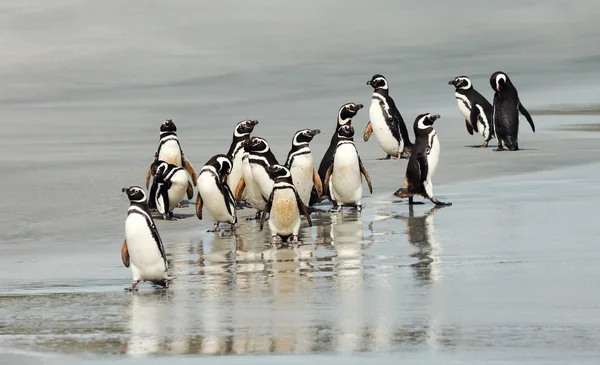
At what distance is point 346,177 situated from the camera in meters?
10.8

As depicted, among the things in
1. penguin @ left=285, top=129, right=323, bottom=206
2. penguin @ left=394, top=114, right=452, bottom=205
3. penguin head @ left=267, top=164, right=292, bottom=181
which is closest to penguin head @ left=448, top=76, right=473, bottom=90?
penguin @ left=394, top=114, right=452, bottom=205

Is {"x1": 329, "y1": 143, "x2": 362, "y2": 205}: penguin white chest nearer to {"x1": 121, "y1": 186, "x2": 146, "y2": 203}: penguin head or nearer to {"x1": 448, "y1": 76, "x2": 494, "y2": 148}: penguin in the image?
{"x1": 121, "y1": 186, "x2": 146, "y2": 203}: penguin head

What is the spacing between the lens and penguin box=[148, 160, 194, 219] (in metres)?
10.7

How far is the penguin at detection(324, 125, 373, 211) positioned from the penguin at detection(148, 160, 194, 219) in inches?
50.3

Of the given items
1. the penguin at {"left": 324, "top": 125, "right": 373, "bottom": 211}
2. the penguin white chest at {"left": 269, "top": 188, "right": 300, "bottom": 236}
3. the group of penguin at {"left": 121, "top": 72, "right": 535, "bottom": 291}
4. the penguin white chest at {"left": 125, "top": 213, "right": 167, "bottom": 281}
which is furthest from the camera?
the penguin at {"left": 324, "top": 125, "right": 373, "bottom": 211}

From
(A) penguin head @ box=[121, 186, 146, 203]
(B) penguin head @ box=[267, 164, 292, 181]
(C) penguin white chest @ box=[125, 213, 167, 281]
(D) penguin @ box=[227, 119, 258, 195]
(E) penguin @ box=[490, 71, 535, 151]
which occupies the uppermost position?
(E) penguin @ box=[490, 71, 535, 151]

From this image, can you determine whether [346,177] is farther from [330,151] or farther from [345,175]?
[330,151]

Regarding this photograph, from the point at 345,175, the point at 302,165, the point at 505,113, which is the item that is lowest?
the point at 345,175

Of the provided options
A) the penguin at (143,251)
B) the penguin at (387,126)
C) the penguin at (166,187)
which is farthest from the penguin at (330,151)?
the penguin at (143,251)

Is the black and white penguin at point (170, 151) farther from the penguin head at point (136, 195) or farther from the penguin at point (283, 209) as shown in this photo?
the penguin head at point (136, 195)

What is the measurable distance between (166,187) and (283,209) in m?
2.02

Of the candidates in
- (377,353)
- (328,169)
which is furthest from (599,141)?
(377,353)

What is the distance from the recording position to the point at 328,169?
1102 cm

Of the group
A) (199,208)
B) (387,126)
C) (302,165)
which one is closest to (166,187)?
(199,208)
